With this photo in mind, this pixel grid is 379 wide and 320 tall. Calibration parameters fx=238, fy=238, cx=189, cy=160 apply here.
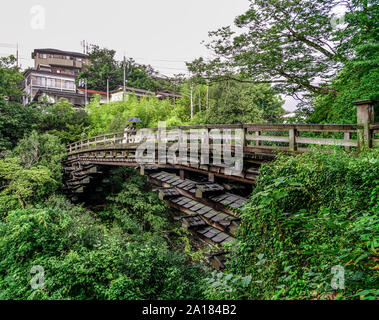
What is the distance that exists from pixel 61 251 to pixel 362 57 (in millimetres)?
9532

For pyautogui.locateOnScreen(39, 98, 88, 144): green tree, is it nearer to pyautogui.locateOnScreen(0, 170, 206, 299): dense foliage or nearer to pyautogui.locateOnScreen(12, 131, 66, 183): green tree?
pyautogui.locateOnScreen(12, 131, 66, 183): green tree

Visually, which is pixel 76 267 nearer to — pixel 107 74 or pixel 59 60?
pixel 107 74

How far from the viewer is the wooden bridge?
4445 millimetres

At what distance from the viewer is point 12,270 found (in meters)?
6.11

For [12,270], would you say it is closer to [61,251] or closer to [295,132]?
[61,251]

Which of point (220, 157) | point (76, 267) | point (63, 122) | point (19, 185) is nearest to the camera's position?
point (76, 267)

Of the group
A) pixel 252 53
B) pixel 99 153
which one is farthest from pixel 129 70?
pixel 252 53

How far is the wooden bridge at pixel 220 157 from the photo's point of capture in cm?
445

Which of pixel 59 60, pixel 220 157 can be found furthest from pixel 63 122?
pixel 59 60

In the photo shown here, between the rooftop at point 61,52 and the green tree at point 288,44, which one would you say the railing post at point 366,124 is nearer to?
the green tree at point 288,44

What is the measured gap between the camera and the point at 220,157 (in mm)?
6449

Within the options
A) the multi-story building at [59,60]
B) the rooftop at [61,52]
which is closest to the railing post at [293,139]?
the multi-story building at [59,60]

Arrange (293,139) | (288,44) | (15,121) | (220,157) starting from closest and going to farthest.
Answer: (293,139)
(220,157)
(288,44)
(15,121)

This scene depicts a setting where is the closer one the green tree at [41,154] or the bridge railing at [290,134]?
the bridge railing at [290,134]
